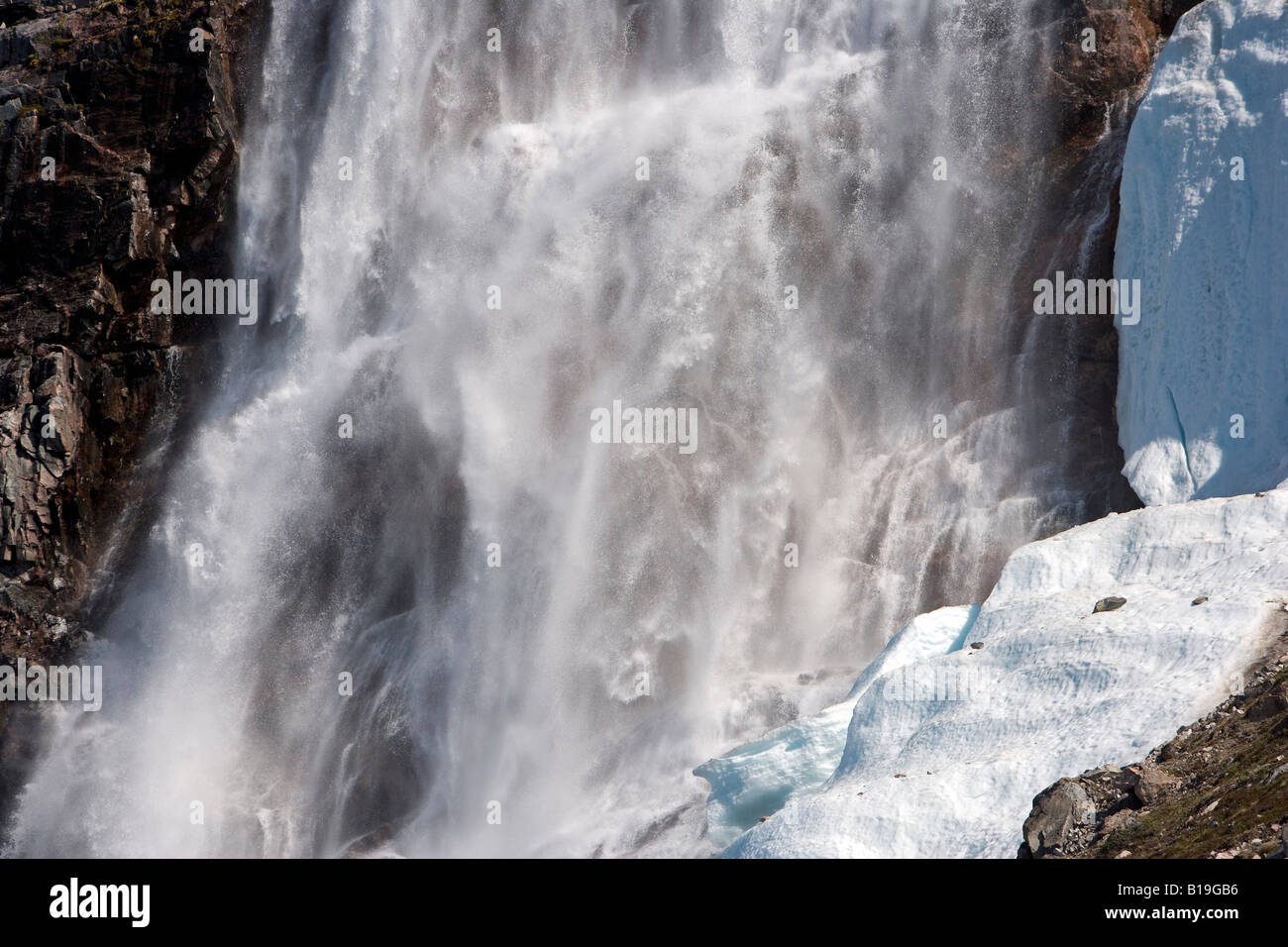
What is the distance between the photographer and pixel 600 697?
23.1 meters

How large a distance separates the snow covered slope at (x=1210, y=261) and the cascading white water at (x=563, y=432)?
2454 mm

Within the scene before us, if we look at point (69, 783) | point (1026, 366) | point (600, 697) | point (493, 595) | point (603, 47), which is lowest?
point (69, 783)

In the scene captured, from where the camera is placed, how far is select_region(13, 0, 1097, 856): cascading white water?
74.9 feet

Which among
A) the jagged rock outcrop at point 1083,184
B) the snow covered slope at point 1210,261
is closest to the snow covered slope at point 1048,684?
the snow covered slope at point 1210,261

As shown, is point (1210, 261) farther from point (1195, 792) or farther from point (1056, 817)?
point (1056, 817)

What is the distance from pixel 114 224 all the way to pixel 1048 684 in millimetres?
20526

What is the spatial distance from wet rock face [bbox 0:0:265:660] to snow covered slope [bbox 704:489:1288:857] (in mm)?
15902

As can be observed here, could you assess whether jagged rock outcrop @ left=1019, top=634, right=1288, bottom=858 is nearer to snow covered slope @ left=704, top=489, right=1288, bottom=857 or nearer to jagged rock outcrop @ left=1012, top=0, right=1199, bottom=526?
snow covered slope @ left=704, top=489, right=1288, bottom=857

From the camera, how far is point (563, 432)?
81.2ft

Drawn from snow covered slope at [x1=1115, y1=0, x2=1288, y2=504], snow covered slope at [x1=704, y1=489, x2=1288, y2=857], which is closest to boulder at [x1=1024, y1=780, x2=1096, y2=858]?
snow covered slope at [x1=704, y1=489, x2=1288, y2=857]

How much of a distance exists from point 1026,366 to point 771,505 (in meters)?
4.53

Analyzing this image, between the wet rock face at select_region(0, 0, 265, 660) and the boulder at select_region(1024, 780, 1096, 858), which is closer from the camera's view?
the boulder at select_region(1024, 780, 1096, 858)
